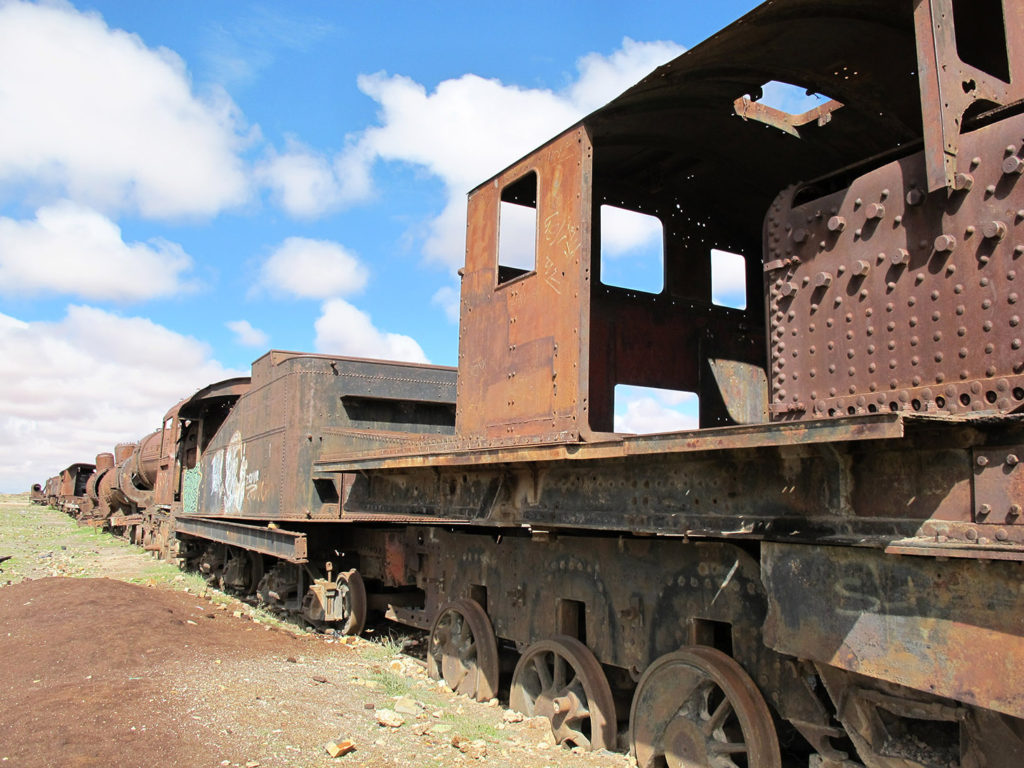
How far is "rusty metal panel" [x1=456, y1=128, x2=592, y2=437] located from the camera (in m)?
4.74

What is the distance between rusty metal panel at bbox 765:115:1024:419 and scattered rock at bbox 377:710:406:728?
136 inches

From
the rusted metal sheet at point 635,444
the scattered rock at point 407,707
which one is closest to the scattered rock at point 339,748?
the scattered rock at point 407,707

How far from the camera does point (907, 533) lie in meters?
3.14

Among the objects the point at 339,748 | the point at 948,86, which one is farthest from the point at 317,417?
the point at 948,86

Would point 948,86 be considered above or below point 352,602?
above

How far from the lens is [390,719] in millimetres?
5641

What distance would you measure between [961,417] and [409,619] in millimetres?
6063

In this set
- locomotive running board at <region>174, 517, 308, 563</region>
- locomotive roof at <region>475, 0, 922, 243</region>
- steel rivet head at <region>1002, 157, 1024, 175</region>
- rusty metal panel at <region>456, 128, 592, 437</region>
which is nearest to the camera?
steel rivet head at <region>1002, 157, 1024, 175</region>

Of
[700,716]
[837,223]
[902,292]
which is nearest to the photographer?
[902,292]

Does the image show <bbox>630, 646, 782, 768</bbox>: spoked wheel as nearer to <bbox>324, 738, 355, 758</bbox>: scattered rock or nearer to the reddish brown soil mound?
<bbox>324, 738, 355, 758</bbox>: scattered rock

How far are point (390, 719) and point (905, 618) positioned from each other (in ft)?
12.2

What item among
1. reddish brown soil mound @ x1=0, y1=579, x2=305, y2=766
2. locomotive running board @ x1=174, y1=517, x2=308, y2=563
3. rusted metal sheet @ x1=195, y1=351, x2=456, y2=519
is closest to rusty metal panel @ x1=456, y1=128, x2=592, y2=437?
reddish brown soil mound @ x1=0, y1=579, x2=305, y2=766

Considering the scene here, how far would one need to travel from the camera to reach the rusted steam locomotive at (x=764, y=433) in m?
3.05

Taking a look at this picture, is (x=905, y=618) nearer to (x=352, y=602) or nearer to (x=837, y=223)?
(x=837, y=223)
